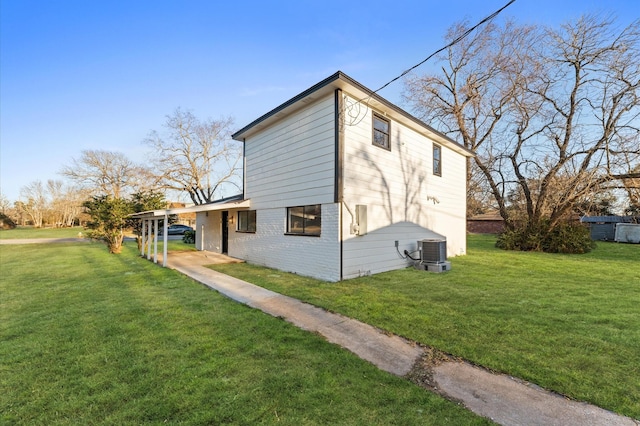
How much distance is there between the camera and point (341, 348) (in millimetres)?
3504

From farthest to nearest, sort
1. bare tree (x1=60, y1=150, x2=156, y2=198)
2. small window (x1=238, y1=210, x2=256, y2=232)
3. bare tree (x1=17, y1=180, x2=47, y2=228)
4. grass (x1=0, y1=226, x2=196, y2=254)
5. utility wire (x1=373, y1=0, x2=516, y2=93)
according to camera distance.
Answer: bare tree (x1=17, y1=180, x2=47, y2=228)
bare tree (x1=60, y1=150, x2=156, y2=198)
grass (x1=0, y1=226, x2=196, y2=254)
small window (x1=238, y1=210, x2=256, y2=232)
utility wire (x1=373, y1=0, x2=516, y2=93)

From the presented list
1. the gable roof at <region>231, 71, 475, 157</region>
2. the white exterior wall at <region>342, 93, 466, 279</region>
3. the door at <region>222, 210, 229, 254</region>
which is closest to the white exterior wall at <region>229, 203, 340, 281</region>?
the white exterior wall at <region>342, 93, 466, 279</region>

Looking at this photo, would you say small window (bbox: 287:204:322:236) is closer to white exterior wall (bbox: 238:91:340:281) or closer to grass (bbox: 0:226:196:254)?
white exterior wall (bbox: 238:91:340:281)

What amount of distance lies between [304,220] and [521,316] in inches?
221

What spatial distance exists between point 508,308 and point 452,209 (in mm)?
8501

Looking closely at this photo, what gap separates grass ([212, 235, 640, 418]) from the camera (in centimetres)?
287

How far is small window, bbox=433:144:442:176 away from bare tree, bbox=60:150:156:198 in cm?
3002

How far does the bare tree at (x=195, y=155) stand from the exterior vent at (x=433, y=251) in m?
24.6

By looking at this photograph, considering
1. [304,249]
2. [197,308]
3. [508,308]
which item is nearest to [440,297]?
[508,308]

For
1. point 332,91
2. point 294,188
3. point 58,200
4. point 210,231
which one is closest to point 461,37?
point 332,91

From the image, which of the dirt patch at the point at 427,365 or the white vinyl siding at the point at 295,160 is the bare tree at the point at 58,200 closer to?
the white vinyl siding at the point at 295,160

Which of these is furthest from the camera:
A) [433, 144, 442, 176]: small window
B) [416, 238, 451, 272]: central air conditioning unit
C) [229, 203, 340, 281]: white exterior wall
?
[433, 144, 442, 176]: small window

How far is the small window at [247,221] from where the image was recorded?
11.1 metres

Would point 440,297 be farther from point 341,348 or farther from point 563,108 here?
point 563,108
